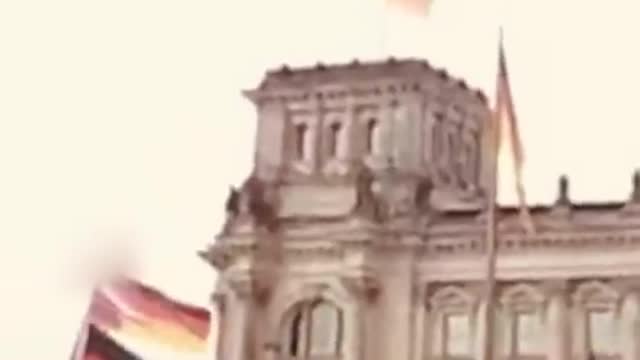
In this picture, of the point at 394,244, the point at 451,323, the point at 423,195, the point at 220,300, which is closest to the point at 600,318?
the point at 451,323

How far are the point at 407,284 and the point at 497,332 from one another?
8.60 ft

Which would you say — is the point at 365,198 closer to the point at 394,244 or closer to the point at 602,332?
the point at 394,244

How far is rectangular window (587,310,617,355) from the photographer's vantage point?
1734 inches

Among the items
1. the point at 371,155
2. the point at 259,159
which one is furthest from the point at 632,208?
the point at 259,159

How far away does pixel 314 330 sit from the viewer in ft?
153

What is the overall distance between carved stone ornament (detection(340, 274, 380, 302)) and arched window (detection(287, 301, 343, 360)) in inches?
31.9

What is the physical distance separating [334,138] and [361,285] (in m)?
4.79

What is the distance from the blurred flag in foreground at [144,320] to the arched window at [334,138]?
5.40 meters

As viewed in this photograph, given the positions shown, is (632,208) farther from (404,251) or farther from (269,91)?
(269,91)

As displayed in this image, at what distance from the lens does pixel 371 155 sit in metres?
48.2

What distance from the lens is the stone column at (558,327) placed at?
44031mm

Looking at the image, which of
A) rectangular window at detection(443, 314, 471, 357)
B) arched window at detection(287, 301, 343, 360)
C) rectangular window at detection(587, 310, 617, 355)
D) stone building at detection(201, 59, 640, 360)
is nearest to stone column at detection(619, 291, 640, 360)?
stone building at detection(201, 59, 640, 360)

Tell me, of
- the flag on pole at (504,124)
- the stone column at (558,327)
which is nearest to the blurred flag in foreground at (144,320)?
the stone column at (558,327)

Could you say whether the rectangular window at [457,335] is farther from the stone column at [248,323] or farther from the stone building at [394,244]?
the stone column at [248,323]
